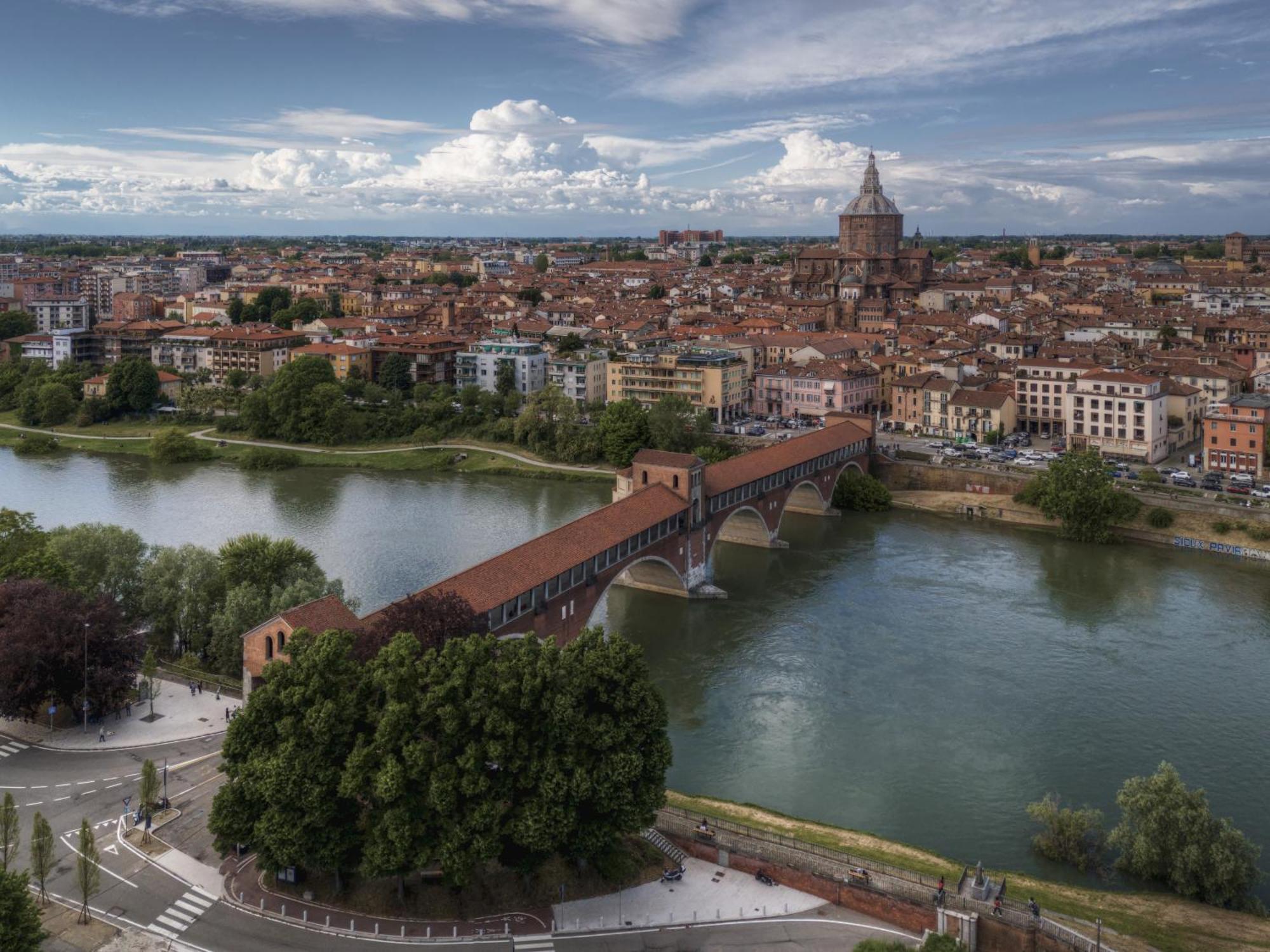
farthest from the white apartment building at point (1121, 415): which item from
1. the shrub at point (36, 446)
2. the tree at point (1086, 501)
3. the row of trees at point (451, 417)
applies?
the shrub at point (36, 446)

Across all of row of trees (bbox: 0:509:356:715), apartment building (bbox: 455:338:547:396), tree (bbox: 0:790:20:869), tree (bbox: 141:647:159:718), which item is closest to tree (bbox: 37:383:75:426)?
apartment building (bbox: 455:338:547:396)

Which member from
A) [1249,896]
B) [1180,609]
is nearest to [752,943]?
[1249,896]

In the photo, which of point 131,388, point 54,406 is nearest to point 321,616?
point 131,388

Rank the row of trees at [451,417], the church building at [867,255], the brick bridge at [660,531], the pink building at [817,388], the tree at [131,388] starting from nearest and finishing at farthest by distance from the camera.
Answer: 1. the brick bridge at [660,531]
2. the row of trees at [451,417]
3. the pink building at [817,388]
4. the tree at [131,388]
5. the church building at [867,255]

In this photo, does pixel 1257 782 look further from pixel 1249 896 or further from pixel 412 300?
pixel 412 300

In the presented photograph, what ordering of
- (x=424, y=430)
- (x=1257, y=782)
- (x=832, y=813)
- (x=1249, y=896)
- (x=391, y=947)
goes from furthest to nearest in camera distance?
1. (x=424, y=430)
2. (x=1257, y=782)
3. (x=832, y=813)
4. (x=1249, y=896)
5. (x=391, y=947)

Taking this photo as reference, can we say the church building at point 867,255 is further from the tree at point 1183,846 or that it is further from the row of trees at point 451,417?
the tree at point 1183,846
